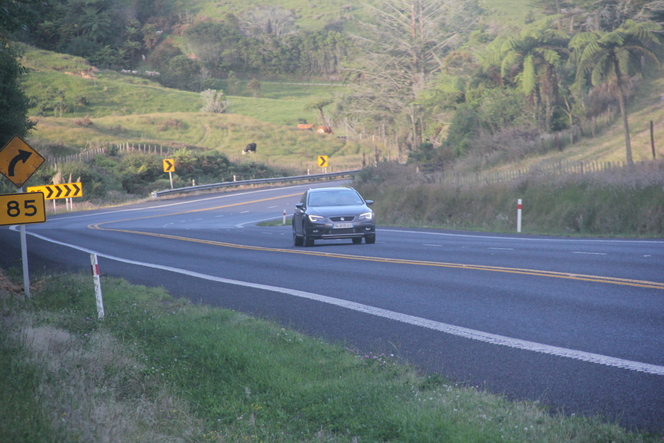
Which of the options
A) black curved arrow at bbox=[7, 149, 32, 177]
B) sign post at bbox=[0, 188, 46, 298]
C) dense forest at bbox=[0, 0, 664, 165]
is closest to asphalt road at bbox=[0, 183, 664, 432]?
sign post at bbox=[0, 188, 46, 298]

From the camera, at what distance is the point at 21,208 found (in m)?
12.0

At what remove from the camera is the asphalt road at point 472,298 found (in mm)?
6070

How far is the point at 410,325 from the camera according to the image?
27.9 feet

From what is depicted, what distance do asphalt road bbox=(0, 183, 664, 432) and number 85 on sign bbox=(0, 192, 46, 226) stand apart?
2.78 metres

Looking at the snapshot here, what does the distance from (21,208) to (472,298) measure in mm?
7973

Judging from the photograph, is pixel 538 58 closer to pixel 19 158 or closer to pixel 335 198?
pixel 335 198

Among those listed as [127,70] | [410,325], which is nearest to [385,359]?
[410,325]

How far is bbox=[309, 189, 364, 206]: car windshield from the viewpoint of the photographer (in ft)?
64.4

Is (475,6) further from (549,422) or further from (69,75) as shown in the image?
(549,422)

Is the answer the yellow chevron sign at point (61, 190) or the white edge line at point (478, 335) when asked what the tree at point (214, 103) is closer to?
Answer: the yellow chevron sign at point (61, 190)

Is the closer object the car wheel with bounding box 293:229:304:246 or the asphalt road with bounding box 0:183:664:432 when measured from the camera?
the asphalt road with bounding box 0:183:664:432

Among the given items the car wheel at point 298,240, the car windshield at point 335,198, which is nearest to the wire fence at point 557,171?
the car windshield at point 335,198

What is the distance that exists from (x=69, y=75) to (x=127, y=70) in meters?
21.3

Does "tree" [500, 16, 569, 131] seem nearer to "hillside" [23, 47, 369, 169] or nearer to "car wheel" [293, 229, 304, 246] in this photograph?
"car wheel" [293, 229, 304, 246]
